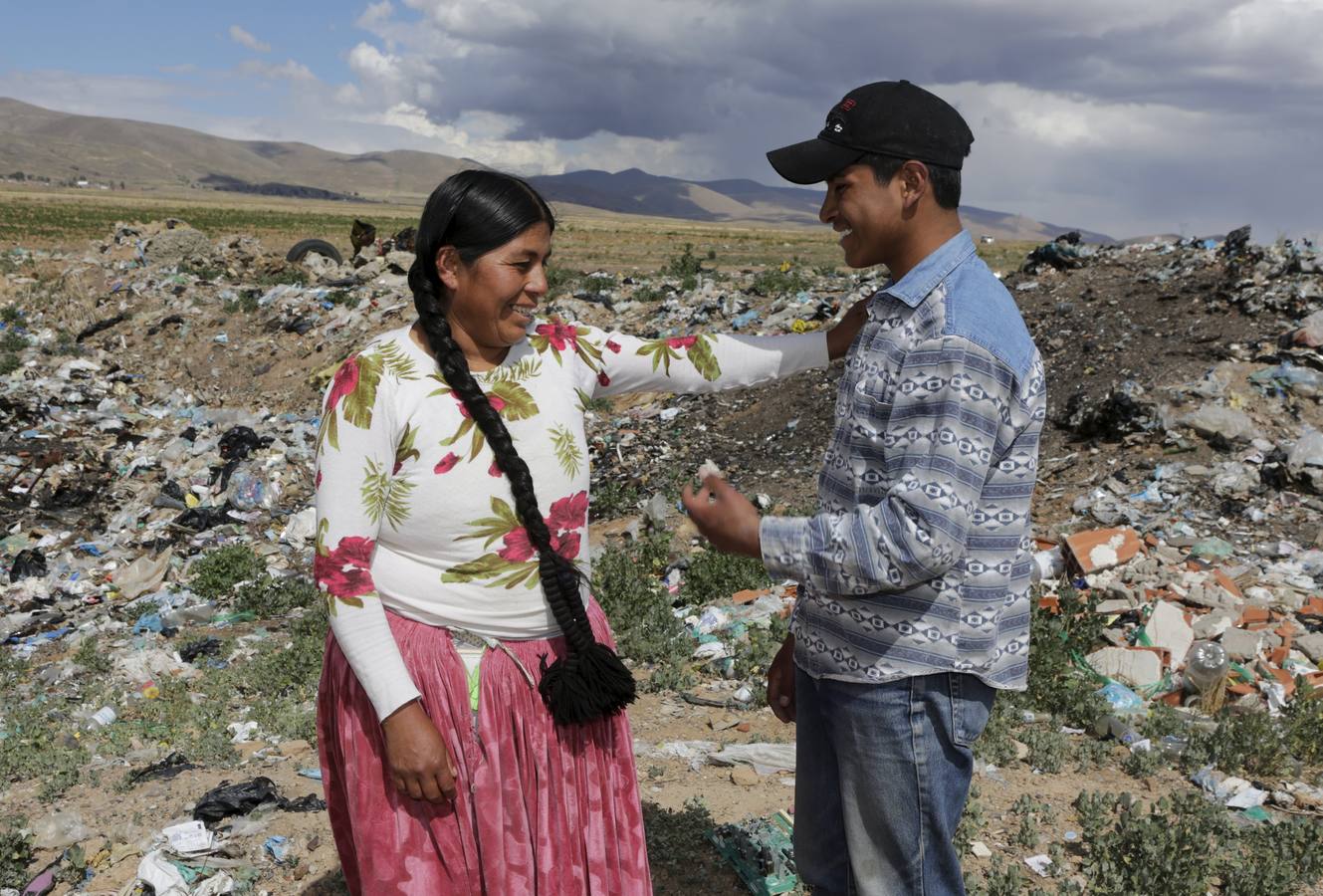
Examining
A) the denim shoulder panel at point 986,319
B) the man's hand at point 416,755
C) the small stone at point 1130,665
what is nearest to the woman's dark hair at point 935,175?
the denim shoulder panel at point 986,319

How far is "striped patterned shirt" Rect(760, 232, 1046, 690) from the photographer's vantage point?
152 cm

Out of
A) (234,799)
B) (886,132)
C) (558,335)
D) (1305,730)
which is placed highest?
(886,132)

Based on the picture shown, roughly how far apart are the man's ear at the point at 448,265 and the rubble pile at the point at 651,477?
2.31 m

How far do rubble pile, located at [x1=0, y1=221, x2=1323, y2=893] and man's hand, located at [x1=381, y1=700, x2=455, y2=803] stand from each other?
1.75 metres

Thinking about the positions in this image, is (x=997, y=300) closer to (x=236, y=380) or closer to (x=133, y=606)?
(x=133, y=606)

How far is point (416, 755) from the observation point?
70.2 inches

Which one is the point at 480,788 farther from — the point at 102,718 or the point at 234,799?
the point at 102,718

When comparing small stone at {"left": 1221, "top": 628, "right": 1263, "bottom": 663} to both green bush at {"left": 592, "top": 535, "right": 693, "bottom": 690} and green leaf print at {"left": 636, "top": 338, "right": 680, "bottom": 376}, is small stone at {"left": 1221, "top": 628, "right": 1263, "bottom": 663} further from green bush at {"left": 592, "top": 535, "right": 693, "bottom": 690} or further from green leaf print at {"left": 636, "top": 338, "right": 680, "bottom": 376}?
green leaf print at {"left": 636, "top": 338, "right": 680, "bottom": 376}

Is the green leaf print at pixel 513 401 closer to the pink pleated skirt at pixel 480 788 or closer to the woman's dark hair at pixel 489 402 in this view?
the woman's dark hair at pixel 489 402

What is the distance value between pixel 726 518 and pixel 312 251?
17525 millimetres

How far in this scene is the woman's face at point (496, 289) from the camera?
1.85 meters

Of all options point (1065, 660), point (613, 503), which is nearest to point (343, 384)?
point (1065, 660)

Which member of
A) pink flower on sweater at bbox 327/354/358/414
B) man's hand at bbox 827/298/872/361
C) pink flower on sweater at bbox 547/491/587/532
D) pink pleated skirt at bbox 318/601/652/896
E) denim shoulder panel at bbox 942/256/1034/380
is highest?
denim shoulder panel at bbox 942/256/1034/380

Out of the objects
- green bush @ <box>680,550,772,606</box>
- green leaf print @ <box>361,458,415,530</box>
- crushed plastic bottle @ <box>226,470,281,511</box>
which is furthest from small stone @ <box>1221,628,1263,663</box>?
crushed plastic bottle @ <box>226,470,281,511</box>
